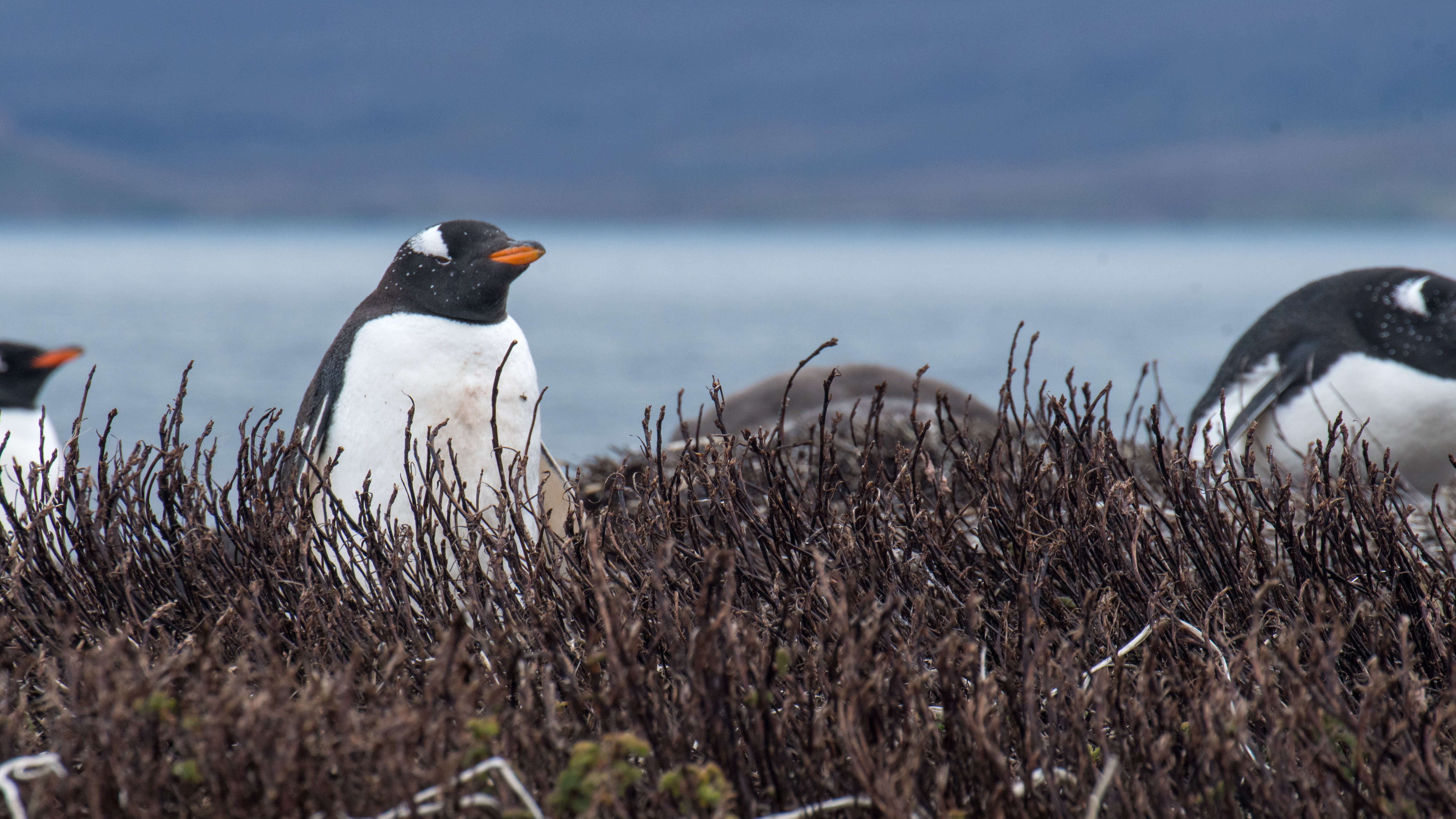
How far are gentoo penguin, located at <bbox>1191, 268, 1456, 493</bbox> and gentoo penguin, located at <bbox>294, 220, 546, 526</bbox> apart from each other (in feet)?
8.30

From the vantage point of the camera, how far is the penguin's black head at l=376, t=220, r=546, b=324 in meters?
3.22

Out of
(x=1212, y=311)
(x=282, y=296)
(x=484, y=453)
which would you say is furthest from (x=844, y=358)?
(x=282, y=296)

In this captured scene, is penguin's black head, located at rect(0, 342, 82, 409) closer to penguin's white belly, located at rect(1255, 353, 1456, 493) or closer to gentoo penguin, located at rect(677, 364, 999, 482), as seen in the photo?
gentoo penguin, located at rect(677, 364, 999, 482)

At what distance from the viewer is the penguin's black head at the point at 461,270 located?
3221mm

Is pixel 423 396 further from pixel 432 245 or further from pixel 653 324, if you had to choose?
pixel 653 324

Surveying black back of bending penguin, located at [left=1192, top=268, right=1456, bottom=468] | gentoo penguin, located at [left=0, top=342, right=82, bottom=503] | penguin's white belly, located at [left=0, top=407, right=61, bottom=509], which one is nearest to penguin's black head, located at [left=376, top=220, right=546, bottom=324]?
penguin's white belly, located at [left=0, top=407, right=61, bottom=509]

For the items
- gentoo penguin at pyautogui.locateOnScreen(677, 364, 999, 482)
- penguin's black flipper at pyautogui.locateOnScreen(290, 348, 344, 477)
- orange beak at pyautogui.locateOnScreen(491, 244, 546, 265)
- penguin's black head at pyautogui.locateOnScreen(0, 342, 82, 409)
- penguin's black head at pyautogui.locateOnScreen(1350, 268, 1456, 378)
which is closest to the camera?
orange beak at pyautogui.locateOnScreen(491, 244, 546, 265)

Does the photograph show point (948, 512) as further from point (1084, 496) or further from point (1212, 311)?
point (1212, 311)

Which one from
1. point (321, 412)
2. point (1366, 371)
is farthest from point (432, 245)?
point (1366, 371)

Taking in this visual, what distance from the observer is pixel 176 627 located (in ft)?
8.64

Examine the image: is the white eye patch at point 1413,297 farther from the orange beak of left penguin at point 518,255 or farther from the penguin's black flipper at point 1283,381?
the orange beak of left penguin at point 518,255

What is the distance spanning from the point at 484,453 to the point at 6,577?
1.20 metres

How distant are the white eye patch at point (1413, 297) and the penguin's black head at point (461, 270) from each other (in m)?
3.10

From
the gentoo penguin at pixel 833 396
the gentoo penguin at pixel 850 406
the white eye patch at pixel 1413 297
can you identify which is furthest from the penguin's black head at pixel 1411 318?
the gentoo penguin at pixel 833 396
